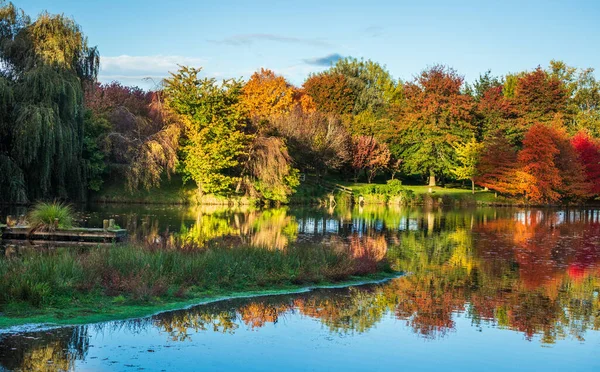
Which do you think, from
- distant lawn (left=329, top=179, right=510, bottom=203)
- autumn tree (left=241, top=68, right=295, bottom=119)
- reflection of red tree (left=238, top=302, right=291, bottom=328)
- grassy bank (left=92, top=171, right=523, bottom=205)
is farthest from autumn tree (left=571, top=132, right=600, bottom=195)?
reflection of red tree (left=238, top=302, right=291, bottom=328)

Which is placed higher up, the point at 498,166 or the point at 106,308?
the point at 498,166

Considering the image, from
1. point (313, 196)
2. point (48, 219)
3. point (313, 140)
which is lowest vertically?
point (48, 219)

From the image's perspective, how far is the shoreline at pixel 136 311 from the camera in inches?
434

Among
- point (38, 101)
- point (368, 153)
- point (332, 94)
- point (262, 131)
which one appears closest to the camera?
point (38, 101)

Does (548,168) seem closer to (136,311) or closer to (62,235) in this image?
(62,235)

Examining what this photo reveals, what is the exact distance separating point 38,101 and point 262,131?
20.8 meters

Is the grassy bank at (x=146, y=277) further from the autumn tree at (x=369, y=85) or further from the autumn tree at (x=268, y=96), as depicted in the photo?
the autumn tree at (x=369, y=85)

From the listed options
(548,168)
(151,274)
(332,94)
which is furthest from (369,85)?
(151,274)

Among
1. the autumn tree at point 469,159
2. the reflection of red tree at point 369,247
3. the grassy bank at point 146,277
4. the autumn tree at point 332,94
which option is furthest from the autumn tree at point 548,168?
the grassy bank at point 146,277

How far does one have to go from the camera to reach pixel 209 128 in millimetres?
50406

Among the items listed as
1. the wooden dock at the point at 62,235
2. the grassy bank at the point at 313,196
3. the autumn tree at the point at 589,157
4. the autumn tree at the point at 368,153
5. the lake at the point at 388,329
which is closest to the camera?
the lake at the point at 388,329

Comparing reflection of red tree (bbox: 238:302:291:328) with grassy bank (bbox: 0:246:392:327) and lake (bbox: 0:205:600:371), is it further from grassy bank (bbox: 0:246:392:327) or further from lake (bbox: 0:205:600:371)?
grassy bank (bbox: 0:246:392:327)

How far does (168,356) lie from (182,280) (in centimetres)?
487

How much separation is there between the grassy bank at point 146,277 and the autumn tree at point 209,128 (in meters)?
31.6
